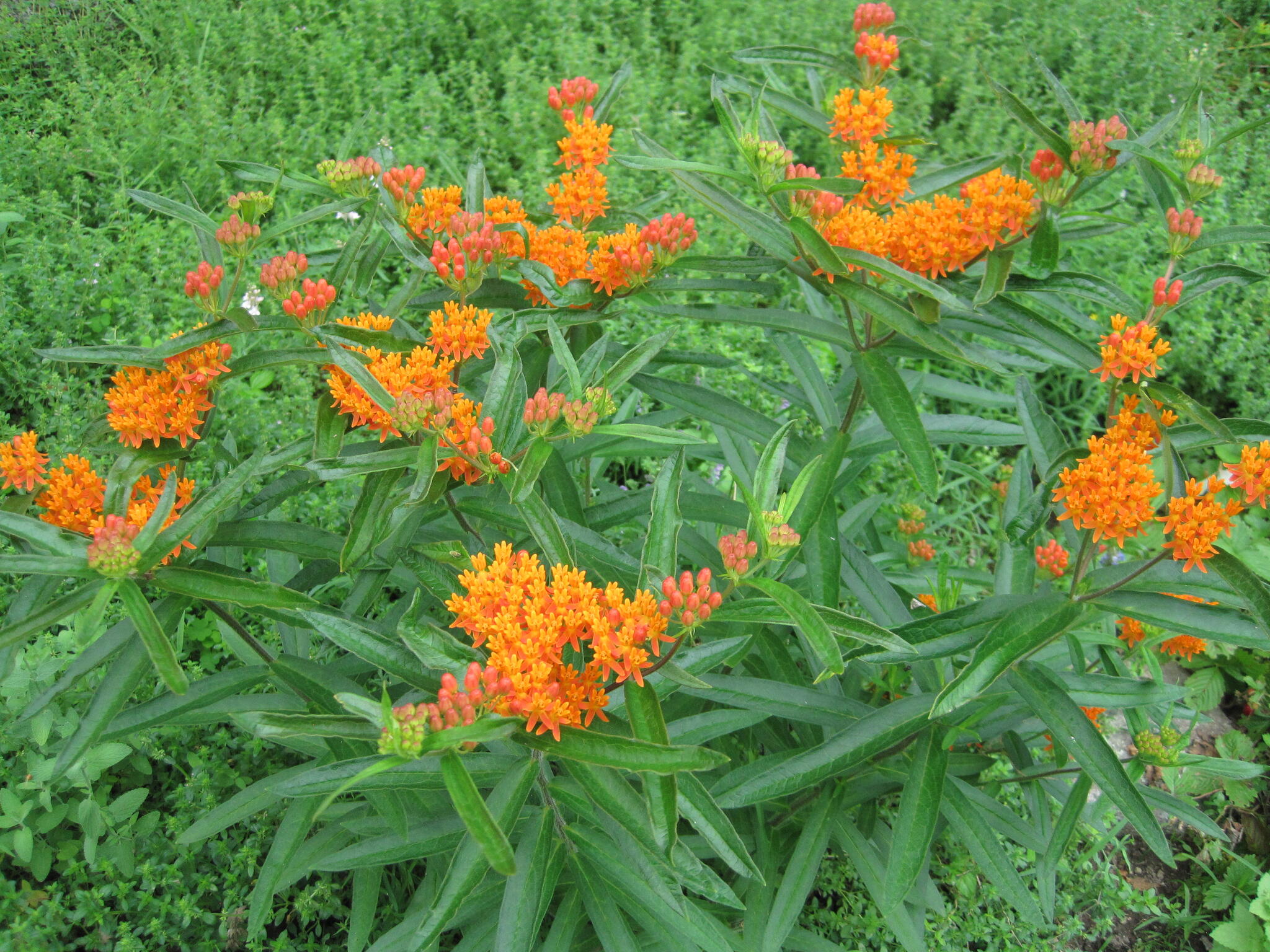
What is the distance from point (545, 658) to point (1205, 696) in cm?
291

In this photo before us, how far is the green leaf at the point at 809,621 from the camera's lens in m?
1.37

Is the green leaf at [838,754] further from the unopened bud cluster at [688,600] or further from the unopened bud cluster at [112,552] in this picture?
the unopened bud cluster at [112,552]

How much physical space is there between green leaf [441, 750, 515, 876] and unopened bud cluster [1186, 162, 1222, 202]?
1.74 metres

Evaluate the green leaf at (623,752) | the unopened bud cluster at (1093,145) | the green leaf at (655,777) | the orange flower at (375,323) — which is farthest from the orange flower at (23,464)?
the unopened bud cluster at (1093,145)

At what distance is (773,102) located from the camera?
90.9 inches

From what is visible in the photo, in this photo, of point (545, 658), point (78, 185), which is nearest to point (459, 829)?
point (545, 658)

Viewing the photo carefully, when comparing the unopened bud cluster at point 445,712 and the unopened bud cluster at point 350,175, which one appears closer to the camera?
the unopened bud cluster at point 445,712

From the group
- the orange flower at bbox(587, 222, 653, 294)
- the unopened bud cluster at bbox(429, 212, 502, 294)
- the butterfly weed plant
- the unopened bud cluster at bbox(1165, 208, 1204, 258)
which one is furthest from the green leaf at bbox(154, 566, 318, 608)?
the unopened bud cluster at bbox(1165, 208, 1204, 258)

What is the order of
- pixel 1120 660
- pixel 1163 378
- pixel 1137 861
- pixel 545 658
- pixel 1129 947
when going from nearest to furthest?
pixel 545 658, pixel 1120 660, pixel 1129 947, pixel 1137 861, pixel 1163 378

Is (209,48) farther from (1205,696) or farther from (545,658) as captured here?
(1205,696)

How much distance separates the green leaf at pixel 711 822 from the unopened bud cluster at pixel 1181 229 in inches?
54.3

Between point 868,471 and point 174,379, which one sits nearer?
point 174,379

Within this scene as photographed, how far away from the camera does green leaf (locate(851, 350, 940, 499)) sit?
1.93 metres

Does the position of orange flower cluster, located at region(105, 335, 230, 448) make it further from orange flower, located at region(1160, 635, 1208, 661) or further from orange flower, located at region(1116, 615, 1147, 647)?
orange flower, located at region(1160, 635, 1208, 661)
